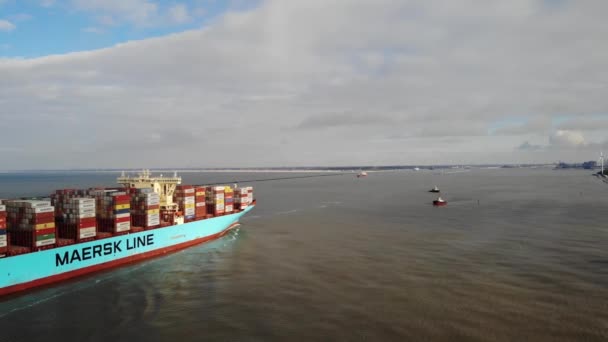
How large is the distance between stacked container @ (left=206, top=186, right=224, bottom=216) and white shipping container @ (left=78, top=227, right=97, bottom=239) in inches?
781

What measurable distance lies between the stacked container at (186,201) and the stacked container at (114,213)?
947 cm

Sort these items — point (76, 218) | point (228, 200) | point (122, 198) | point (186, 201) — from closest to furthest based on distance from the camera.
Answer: point (76, 218)
point (122, 198)
point (186, 201)
point (228, 200)

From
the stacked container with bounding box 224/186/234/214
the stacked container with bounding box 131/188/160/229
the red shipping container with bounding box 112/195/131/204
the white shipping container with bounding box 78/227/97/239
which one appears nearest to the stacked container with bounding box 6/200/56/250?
the white shipping container with bounding box 78/227/97/239

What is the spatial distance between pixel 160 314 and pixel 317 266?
1576 centimetres

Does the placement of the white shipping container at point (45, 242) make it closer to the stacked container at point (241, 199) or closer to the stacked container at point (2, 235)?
the stacked container at point (2, 235)

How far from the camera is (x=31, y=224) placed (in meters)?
32.0

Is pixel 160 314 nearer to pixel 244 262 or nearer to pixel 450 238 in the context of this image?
pixel 244 262

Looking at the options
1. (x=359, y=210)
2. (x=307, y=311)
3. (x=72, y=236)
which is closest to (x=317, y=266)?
(x=307, y=311)

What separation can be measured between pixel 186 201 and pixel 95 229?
45.8 ft

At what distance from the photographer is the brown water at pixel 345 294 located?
22.9 m

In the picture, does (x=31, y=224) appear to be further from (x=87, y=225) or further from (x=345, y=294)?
(x=345, y=294)

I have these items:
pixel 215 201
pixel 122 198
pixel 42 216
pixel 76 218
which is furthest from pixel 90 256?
pixel 215 201

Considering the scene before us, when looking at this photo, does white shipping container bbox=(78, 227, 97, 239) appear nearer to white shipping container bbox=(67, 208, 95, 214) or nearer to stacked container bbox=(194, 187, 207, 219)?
white shipping container bbox=(67, 208, 95, 214)

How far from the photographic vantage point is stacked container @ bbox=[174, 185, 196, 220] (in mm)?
49303
